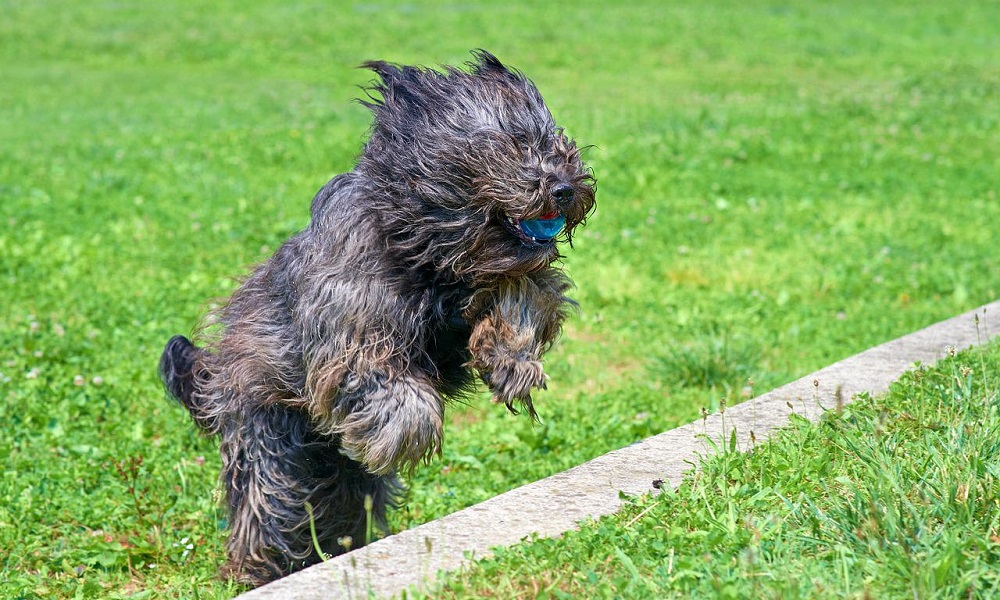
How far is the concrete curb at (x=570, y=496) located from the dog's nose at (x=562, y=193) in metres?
1.01

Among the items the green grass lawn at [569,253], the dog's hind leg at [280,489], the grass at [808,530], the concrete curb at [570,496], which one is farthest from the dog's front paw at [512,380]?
the dog's hind leg at [280,489]

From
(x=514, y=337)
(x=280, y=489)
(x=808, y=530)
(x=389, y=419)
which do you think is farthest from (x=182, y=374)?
(x=808, y=530)

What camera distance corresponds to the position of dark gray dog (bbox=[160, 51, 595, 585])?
3.71 metres

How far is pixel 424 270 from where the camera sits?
388 centimetres

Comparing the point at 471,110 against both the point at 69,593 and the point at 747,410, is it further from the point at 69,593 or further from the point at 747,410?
the point at 69,593

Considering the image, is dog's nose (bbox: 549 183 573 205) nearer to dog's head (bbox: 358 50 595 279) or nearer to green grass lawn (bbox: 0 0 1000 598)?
dog's head (bbox: 358 50 595 279)

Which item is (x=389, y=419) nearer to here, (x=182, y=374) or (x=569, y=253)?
(x=182, y=374)

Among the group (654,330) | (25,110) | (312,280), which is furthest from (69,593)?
(25,110)

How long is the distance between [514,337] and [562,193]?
20.6 inches

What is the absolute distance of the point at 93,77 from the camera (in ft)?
70.8

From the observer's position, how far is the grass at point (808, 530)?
3.03 m

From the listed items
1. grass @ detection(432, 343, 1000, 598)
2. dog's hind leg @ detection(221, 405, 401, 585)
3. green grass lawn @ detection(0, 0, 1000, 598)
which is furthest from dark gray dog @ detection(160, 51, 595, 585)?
green grass lawn @ detection(0, 0, 1000, 598)

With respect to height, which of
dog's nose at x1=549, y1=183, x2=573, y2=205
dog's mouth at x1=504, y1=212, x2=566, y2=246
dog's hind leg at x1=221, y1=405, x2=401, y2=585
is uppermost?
dog's nose at x1=549, y1=183, x2=573, y2=205

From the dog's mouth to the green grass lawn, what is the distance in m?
1.11
